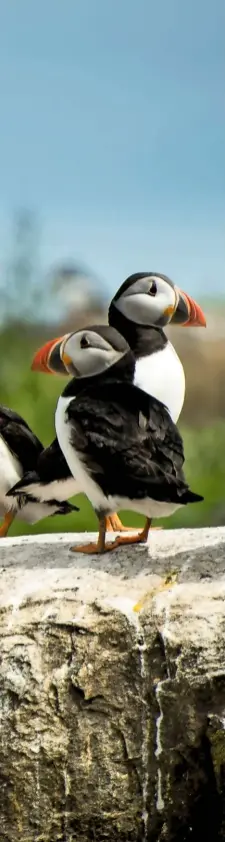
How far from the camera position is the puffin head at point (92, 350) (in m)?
4.42

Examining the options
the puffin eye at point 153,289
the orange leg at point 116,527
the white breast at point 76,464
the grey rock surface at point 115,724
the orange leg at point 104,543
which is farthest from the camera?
the orange leg at point 116,527

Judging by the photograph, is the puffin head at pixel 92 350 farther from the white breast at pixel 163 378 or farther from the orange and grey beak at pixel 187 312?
the orange and grey beak at pixel 187 312

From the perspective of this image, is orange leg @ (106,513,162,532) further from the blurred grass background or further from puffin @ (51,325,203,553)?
the blurred grass background

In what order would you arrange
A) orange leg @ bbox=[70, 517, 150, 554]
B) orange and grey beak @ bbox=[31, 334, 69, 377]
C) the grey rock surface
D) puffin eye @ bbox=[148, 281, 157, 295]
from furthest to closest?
puffin eye @ bbox=[148, 281, 157, 295] < orange and grey beak @ bbox=[31, 334, 69, 377] < orange leg @ bbox=[70, 517, 150, 554] < the grey rock surface

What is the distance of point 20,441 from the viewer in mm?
5332

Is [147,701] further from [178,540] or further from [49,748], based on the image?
[178,540]

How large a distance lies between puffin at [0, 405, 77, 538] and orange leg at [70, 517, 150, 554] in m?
0.63

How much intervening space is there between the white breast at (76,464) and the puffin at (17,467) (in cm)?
84

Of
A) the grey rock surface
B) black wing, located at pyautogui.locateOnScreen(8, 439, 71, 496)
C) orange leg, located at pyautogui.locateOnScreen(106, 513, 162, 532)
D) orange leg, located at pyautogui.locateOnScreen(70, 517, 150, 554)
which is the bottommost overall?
the grey rock surface

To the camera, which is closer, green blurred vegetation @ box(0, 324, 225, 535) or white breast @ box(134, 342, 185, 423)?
white breast @ box(134, 342, 185, 423)

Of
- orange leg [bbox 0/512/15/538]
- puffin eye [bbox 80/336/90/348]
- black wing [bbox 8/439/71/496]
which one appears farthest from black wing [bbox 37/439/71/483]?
puffin eye [bbox 80/336/90/348]

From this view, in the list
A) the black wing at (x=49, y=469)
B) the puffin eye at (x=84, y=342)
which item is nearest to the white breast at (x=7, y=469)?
the black wing at (x=49, y=469)

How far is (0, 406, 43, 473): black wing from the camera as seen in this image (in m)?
5.32

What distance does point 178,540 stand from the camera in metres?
4.62
